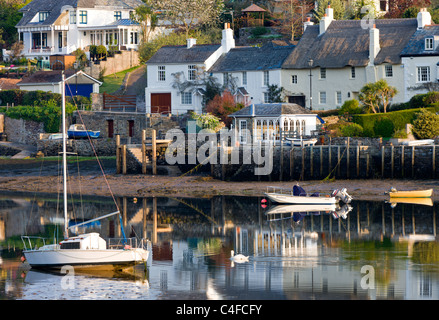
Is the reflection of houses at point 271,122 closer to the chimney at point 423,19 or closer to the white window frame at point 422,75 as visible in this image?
the white window frame at point 422,75

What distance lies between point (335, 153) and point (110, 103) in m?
28.3

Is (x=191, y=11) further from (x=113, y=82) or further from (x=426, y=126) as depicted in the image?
(x=426, y=126)

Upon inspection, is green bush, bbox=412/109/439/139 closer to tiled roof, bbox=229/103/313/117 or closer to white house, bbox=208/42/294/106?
tiled roof, bbox=229/103/313/117

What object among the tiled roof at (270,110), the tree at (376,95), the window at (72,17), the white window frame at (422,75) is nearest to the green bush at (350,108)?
the tree at (376,95)

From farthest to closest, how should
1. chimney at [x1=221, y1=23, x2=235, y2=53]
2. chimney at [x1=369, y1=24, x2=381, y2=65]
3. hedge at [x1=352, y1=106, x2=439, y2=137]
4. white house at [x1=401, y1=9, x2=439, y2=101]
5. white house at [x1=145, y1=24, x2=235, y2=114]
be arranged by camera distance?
chimney at [x1=221, y1=23, x2=235, y2=53]
white house at [x1=145, y1=24, x2=235, y2=114]
chimney at [x1=369, y1=24, x2=381, y2=65]
white house at [x1=401, y1=9, x2=439, y2=101]
hedge at [x1=352, y1=106, x2=439, y2=137]

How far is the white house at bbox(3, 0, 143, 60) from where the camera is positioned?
91562 mm

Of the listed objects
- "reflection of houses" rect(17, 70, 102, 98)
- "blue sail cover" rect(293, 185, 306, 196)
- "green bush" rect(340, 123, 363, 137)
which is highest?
"reflection of houses" rect(17, 70, 102, 98)

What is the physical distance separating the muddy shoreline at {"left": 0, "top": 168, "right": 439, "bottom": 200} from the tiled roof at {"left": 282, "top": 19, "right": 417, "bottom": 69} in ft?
50.7

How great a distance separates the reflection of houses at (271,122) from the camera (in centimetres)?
5959

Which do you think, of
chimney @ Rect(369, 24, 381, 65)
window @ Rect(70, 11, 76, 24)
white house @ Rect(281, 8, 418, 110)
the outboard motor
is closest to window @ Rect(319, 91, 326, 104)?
white house @ Rect(281, 8, 418, 110)

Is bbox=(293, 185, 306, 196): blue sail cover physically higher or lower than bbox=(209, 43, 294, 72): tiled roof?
lower

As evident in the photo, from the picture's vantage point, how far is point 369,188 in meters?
50.4

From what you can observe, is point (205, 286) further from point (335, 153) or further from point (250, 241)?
point (335, 153)

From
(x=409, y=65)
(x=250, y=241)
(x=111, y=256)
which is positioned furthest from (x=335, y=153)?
(x=111, y=256)
